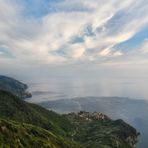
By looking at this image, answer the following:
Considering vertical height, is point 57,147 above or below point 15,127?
below

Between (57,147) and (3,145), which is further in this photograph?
(57,147)

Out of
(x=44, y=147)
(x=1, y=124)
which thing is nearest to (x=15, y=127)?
(x=1, y=124)

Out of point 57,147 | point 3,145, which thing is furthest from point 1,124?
point 57,147

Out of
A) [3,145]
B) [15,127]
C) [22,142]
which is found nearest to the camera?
[3,145]

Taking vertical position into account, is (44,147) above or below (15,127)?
below

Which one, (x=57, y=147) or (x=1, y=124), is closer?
(x=1, y=124)

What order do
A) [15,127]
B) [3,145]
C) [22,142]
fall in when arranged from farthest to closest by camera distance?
[15,127] < [22,142] < [3,145]

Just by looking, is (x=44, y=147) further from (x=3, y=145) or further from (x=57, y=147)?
(x=3, y=145)

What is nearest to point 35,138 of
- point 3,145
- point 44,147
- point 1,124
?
point 44,147

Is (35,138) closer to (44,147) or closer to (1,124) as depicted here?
(44,147)
